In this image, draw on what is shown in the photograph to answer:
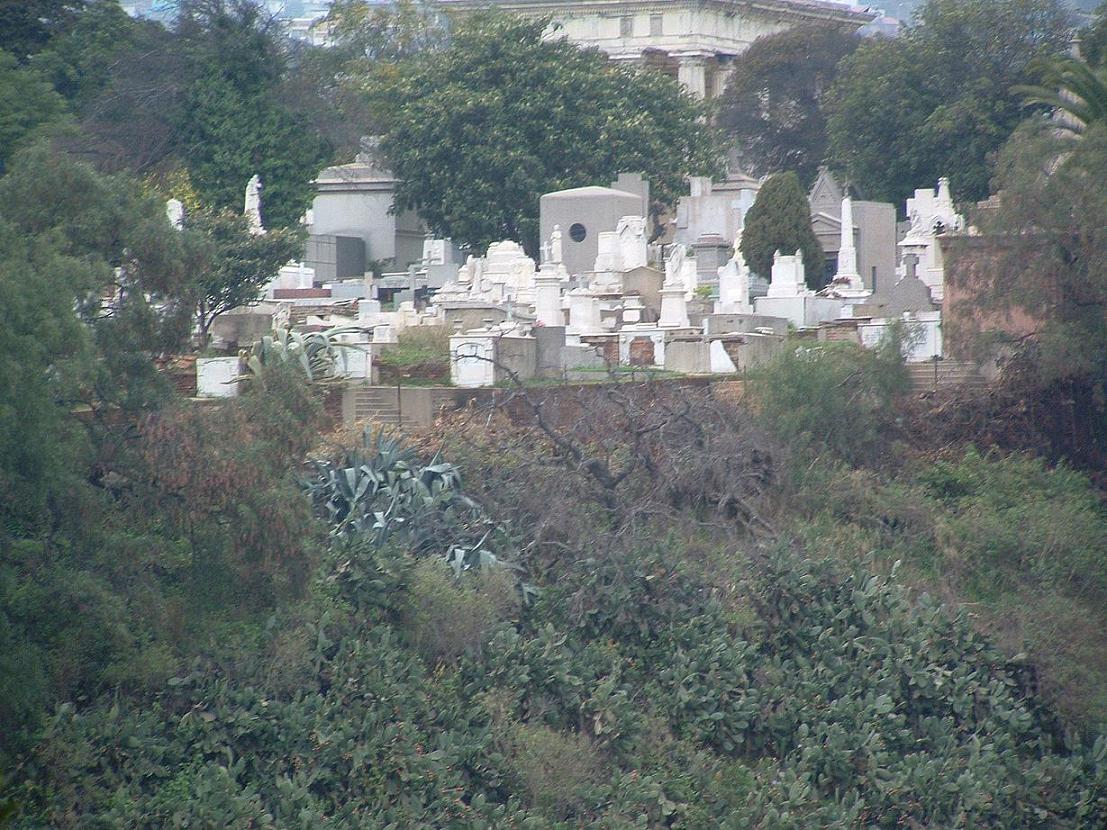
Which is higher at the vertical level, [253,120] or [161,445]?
[253,120]

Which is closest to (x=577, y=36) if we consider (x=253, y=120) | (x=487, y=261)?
(x=253, y=120)

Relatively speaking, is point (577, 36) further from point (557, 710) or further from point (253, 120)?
point (557, 710)

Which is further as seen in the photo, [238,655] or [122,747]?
[238,655]

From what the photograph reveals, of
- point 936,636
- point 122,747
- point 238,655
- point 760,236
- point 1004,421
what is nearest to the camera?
point 122,747

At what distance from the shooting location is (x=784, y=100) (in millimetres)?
58812

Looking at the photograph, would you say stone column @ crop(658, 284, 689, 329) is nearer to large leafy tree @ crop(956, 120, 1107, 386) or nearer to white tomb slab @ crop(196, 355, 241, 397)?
large leafy tree @ crop(956, 120, 1107, 386)

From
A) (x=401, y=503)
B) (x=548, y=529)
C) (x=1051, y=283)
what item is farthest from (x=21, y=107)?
(x=1051, y=283)

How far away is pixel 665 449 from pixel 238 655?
638 cm

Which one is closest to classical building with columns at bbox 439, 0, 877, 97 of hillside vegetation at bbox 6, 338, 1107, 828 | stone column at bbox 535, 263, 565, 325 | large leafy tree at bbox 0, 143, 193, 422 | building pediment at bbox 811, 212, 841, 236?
building pediment at bbox 811, 212, 841, 236

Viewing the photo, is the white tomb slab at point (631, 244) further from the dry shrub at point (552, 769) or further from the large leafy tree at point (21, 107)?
the dry shrub at point (552, 769)

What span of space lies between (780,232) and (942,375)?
12485 millimetres

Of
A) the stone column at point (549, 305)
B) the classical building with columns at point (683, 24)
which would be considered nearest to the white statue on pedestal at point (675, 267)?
the stone column at point (549, 305)

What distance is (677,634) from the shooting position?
17297 mm

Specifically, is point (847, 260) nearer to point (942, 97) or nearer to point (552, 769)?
point (942, 97)
